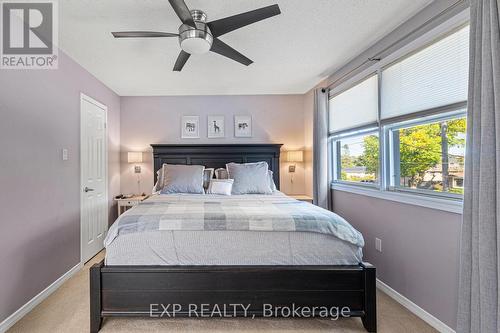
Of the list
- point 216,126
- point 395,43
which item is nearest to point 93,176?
point 216,126

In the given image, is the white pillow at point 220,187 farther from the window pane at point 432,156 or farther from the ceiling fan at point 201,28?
the window pane at point 432,156

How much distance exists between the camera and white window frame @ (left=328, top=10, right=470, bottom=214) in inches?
70.2

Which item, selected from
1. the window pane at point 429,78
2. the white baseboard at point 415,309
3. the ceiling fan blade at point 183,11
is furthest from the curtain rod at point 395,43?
the white baseboard at point 415,309

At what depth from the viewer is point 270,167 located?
13.7ft

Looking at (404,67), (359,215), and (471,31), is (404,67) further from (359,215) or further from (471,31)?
(359,215)

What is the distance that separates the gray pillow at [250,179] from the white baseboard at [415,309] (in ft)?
5.59

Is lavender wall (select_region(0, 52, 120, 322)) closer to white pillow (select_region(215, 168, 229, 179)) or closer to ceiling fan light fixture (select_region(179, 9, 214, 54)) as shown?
ceiling fan light fixture (select_region(179, 9, 214, 54))

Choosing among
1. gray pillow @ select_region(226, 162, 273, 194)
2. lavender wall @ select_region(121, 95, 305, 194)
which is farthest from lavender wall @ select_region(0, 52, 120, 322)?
gray pillow @ select_region(226, 162, 273, 194)

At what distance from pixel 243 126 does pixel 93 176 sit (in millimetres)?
2354

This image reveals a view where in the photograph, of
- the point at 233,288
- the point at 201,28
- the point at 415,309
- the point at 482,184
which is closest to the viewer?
the point at 482,184

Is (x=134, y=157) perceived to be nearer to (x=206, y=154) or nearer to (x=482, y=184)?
(x=206, y=154)

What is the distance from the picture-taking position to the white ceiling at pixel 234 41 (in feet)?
6.46

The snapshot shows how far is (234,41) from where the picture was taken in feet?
8.23

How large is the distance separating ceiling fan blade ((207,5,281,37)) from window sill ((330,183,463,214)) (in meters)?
1.79
